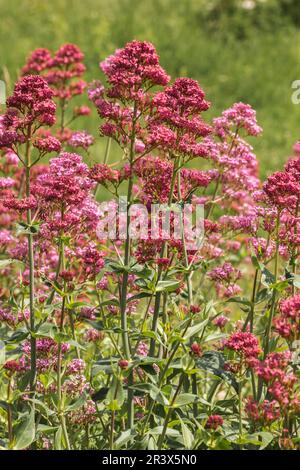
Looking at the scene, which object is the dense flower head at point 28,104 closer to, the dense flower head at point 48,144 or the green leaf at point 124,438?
the dense flower head at point 48,144

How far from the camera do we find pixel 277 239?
3486 mm

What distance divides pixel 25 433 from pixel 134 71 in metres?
1.50

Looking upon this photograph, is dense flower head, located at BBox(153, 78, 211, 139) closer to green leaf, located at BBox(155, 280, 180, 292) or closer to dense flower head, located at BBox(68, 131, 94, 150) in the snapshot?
green leaf, located at BBox(155, 280, 180, 292)

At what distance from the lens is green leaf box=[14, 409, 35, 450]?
3.18 meters

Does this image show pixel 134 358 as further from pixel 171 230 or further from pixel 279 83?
pixel 279 83

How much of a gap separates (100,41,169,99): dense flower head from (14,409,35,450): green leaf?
4.41 ft

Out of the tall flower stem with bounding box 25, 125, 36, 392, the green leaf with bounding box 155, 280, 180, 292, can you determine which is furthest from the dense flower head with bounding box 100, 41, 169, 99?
the green leaf with bounding box 155, 280, 180, 292

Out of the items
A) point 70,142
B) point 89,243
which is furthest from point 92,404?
point 70,142

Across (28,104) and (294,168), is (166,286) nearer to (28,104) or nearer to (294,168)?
(294,168)

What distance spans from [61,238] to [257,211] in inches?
36.6

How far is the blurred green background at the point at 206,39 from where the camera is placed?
34.1 feet

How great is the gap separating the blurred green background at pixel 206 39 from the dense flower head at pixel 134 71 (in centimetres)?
587

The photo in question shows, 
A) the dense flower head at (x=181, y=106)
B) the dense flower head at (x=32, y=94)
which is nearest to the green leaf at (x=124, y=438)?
the dense flower head at (x=181, y=106)
